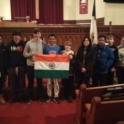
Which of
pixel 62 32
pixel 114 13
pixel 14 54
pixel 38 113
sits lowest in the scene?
pixel 38 113

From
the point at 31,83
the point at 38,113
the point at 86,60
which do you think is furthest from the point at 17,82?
the point at 86,60

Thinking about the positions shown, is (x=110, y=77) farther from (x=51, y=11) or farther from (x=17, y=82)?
(x=51, y=11)

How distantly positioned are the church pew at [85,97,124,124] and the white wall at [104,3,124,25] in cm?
520

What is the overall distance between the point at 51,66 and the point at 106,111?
1942 millimetres

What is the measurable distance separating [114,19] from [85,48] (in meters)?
3.52

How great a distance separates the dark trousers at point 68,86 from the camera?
4023mm

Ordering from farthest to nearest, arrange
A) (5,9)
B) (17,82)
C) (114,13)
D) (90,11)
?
(5,9), (90,11), (114,13), (17,82)

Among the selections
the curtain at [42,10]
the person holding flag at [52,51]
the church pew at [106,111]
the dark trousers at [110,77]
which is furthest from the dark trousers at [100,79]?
the curtain at [42,10]

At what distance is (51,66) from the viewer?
12.7ft

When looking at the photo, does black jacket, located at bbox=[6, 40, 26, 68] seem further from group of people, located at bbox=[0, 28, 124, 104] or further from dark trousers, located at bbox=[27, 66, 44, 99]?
dark trousers, located at bbox=[27, 66, 44, 99]

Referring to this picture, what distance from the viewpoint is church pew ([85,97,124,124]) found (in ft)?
6.72

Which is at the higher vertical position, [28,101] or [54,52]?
[54,52]

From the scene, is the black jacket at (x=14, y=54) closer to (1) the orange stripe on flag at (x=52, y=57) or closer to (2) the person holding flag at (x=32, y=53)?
(2) the person holding flag at (x=32, y=53)

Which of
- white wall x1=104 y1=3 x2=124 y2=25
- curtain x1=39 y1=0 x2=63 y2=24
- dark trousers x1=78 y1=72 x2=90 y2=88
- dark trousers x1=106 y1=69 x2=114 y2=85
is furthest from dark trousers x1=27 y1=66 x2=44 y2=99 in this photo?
curtain x1=39 y1=0 x2=63 y2=24
